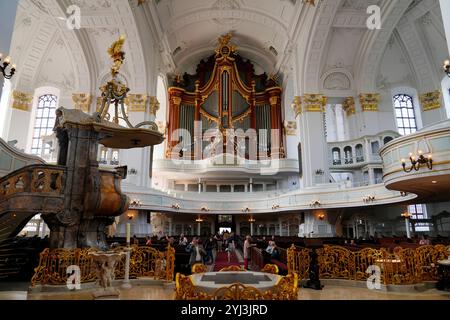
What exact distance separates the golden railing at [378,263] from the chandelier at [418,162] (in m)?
2.25

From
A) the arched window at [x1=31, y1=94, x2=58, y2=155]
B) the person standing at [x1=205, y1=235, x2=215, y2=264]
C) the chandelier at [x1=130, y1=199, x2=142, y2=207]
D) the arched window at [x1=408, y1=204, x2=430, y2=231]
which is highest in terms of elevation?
the arched window at [x1=31, y1=94, x2=58, y2=155]

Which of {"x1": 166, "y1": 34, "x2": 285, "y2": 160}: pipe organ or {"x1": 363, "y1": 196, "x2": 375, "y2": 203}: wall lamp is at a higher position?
{"x1": 166, "y1": 34, "x2": 285, "y2": 160}: pipe organ

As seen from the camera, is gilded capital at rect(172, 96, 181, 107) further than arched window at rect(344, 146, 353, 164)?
Yes

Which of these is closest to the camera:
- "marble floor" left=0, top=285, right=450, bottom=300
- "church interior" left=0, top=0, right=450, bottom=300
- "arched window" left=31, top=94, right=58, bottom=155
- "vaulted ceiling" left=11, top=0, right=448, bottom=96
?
"marble floor" left=0, top=285, right=450, bottom=300

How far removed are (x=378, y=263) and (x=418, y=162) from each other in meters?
3.33

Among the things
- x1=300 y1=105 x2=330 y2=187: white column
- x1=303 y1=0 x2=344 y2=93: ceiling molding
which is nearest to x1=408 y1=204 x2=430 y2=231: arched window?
x1=300 y1=105 x2=330 y2=187: white column

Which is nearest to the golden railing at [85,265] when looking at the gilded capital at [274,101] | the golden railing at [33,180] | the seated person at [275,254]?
the golden railing at [33,180]

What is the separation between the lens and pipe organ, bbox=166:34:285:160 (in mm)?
24098

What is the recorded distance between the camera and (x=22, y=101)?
1941 cm

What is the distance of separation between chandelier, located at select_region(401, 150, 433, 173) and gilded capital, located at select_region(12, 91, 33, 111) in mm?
21355

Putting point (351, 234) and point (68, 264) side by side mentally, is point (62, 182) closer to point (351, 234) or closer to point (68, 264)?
point (68, 264)

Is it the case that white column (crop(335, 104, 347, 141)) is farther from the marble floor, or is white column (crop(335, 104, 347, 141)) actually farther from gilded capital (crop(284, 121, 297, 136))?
the marble floor
